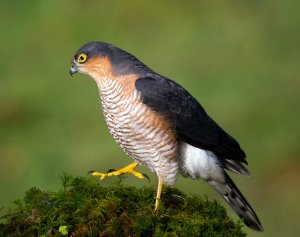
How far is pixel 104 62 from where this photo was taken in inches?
264

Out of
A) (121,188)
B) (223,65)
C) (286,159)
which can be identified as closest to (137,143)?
(121,188)

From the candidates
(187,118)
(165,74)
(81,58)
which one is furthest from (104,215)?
(165,74)

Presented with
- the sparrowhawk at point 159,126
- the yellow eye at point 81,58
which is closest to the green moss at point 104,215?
the sparrowhawk at point 159,126

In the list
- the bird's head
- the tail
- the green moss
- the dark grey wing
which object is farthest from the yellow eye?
the tail

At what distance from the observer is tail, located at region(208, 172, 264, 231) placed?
707cm

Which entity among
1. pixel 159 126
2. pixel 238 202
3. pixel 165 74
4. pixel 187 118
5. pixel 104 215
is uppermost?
pixel 165 74

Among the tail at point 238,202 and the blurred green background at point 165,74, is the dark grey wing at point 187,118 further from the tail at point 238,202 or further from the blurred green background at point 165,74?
the blurred green background at point 165,74

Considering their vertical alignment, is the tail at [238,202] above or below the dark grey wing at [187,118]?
below

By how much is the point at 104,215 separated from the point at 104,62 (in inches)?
62.3

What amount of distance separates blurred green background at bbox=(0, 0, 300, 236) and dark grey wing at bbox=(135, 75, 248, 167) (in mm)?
3631

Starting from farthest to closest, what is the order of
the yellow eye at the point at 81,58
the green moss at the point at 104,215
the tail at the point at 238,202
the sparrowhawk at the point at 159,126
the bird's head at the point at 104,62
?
the tail at the point at 238,202, the yellow eye at the point at 81,58, the bird's head at the point at 104,62, the sparrowhawk at the point at 159,126, the green moss at the point at 104,215

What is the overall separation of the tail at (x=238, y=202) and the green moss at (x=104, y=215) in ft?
3.13

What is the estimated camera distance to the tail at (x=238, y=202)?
707 cm

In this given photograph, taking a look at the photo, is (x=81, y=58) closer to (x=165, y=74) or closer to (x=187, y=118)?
(x=187, y=118)
